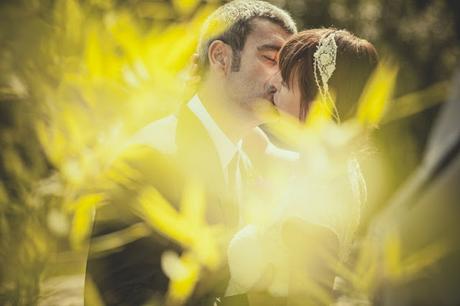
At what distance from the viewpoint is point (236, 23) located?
172 cm

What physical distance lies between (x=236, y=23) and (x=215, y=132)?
448mm

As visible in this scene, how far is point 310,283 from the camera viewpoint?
151cm

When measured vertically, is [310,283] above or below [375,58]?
below

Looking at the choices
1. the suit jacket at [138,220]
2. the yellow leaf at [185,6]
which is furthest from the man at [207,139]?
the yellow leaf at [185,6]

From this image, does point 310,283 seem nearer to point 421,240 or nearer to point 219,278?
point 219,278

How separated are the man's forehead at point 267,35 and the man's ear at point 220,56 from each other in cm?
10

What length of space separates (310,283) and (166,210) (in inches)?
21.9

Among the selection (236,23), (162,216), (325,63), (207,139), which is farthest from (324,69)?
(162,216)

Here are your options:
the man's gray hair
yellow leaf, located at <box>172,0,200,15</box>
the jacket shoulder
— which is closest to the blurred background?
yellow leaf, located at <box>172,0,200,15</box>

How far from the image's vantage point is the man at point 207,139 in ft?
4.48

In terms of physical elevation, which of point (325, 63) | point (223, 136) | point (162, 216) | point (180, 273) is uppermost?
point (325, 63)

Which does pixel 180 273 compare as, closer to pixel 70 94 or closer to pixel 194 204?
pixel 194 204

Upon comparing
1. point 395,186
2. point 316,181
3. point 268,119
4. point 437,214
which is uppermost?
point 437,214

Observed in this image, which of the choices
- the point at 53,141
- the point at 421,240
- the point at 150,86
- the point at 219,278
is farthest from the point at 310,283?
the point at 53,141
